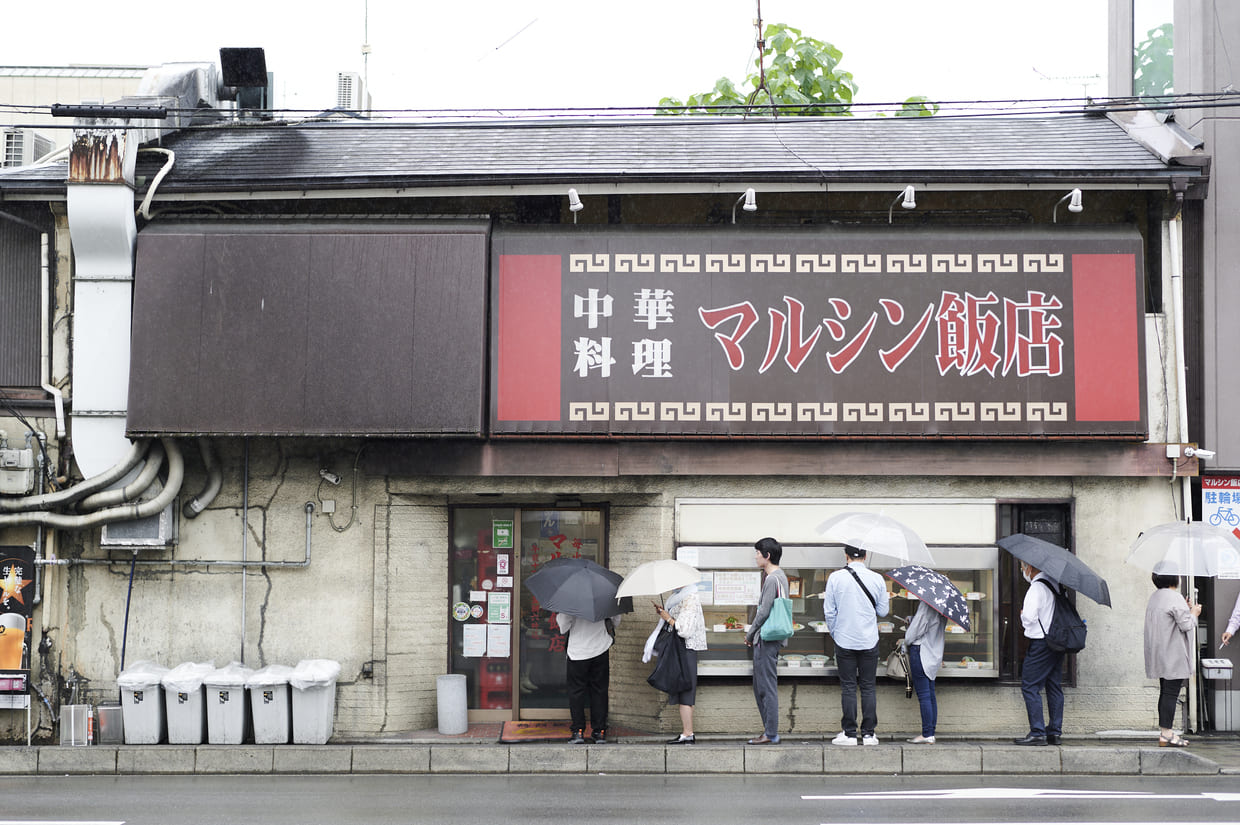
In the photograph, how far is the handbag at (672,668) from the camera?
1145 cm

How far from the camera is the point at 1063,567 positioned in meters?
11.1

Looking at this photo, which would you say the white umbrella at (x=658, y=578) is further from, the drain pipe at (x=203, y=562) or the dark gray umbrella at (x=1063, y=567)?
the drain pipe at (x=203, y=562)

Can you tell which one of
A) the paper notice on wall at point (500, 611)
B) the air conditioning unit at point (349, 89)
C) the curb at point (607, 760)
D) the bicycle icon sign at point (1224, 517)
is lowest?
the curb at point (607, 760)

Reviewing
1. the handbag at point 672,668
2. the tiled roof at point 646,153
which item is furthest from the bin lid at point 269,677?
the tiled roof at point 646,153

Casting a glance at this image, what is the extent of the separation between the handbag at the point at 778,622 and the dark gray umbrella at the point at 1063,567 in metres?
2.50

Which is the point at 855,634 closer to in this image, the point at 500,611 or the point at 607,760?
the point at 607,760

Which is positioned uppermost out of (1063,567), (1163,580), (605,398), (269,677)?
(605,398)

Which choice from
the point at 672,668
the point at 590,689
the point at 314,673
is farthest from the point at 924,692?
the point at 314,673

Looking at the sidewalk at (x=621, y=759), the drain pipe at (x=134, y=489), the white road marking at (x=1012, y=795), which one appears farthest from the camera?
the drain pipe at (x=134, y=489)

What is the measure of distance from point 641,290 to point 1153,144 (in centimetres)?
640

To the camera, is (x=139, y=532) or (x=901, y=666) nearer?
(x=901, y=666)

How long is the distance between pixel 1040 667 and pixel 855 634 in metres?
2.02

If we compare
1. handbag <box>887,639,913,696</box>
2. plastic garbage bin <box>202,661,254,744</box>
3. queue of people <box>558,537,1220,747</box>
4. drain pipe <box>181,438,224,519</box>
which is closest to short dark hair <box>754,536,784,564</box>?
queue of people <box>558,537,1220,747</box>

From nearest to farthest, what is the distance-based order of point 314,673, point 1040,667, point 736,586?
1. point 1040,667
2. point 314,673
3. point 736,586
